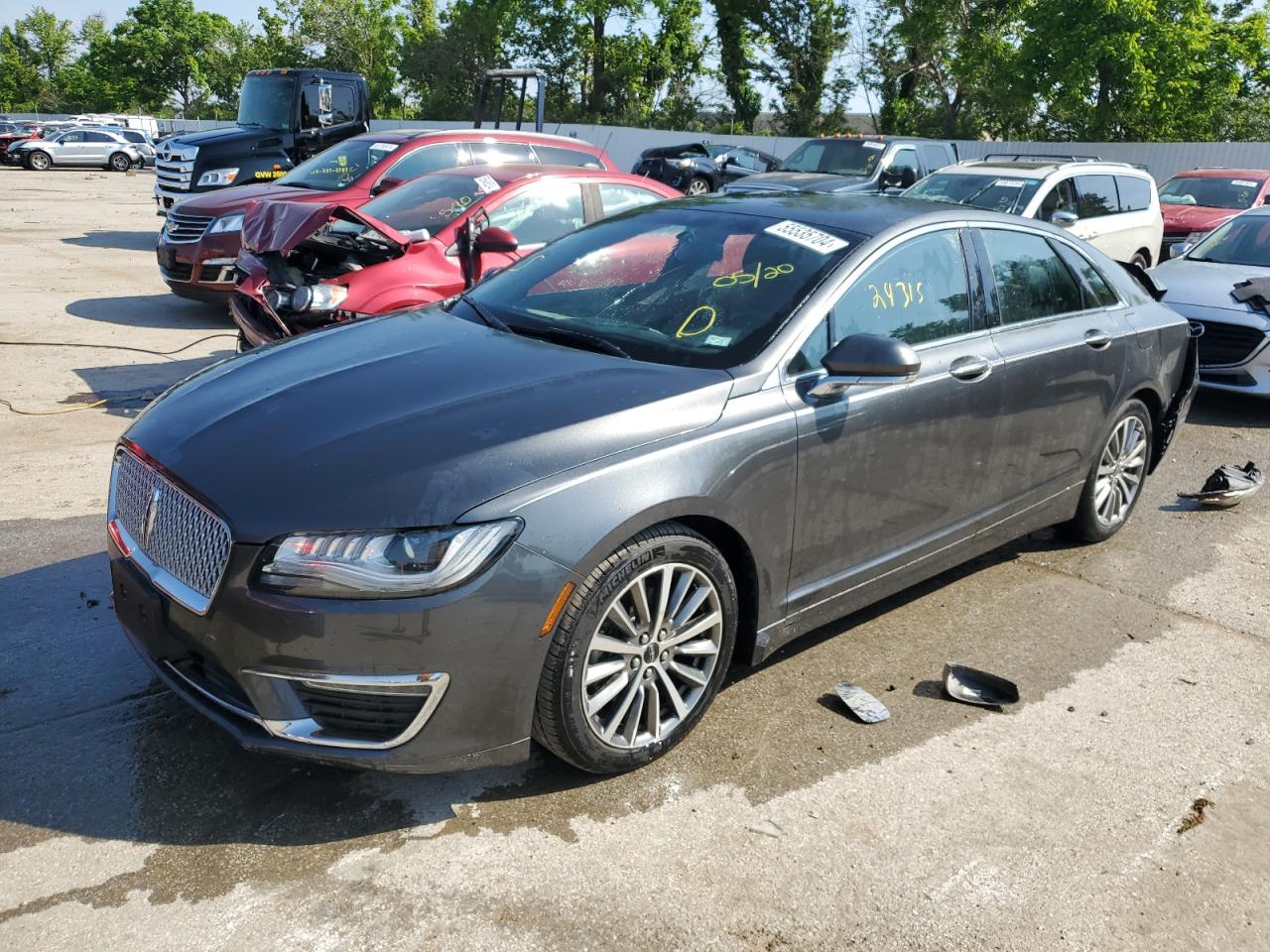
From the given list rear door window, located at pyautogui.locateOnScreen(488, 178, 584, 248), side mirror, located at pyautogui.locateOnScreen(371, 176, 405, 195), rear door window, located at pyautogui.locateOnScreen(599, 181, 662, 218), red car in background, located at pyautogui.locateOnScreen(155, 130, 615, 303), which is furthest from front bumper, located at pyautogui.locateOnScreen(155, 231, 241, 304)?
rear door window, located at pyautogui.locateOnScreen(599, 181, 662, 218)

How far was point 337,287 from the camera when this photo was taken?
6.69 metres

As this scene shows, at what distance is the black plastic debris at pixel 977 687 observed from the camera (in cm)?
392

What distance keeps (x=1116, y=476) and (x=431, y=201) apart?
509 centimetres

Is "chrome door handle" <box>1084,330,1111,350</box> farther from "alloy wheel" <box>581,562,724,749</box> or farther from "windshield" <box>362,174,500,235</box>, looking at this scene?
"windshield" <box>362,174,500,235</box>

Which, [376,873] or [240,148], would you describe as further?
[240,148]

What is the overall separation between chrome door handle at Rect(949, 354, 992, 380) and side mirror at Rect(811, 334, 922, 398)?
63cm

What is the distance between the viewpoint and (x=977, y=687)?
13.2ft

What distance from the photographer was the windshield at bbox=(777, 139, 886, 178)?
16203mm

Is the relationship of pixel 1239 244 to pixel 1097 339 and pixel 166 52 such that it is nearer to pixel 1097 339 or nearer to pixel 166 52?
pixel 1097 339

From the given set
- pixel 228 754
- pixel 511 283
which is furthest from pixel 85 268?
pixel 228 754

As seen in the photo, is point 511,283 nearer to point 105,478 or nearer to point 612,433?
point 612,433

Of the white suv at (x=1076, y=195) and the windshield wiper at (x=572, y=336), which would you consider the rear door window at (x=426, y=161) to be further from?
the windshield wiper at (x=572, y=336)

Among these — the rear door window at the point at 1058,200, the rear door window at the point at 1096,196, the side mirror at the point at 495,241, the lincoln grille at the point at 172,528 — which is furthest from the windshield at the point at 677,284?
the rear door window at the point at 1096,196

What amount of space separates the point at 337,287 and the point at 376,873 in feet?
15.1
